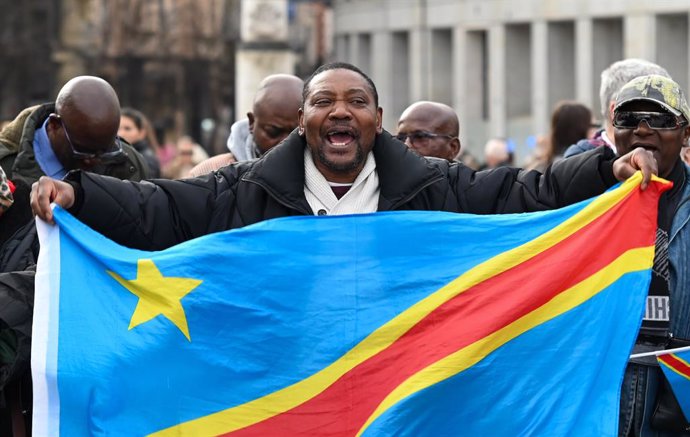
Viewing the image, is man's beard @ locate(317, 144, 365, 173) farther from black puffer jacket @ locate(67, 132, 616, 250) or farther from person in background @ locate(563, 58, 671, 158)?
person in background @ locate(563, 58, 671, 158)

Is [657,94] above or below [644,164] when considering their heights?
above

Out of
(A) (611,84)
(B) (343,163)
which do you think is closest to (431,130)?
(A) (611,84)

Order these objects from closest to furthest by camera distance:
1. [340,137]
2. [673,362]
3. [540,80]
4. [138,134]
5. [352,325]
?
[352,325], [673,362], [340,137], [138,134], [540,80]

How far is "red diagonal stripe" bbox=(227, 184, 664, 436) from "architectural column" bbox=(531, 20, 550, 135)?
31.3m

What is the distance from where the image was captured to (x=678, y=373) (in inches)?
257

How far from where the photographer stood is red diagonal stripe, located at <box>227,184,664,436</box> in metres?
6.30

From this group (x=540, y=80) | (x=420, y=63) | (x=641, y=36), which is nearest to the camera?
(x=641, y=36)

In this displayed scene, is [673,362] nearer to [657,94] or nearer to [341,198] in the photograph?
[657,94]

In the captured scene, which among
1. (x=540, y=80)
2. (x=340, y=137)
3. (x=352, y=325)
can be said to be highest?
(x=540, y=80)

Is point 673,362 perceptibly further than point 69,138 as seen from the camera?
No

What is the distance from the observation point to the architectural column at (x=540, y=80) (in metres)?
38.0

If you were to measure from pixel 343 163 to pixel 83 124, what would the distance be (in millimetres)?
1448

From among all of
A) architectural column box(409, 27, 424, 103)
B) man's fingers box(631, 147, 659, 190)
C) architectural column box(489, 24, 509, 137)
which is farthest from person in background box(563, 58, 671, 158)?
architectural column box(409, 27, 424, 103)

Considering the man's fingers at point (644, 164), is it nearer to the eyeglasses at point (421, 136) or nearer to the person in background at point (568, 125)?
the eyeglasses at point (421, 136)
